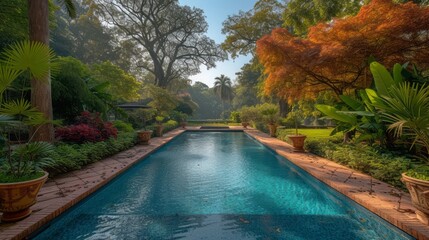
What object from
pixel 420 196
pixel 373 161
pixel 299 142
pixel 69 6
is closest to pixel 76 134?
pixel 69 6

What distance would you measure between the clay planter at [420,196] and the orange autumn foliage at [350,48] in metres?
5.34

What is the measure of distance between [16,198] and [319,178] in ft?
20.5

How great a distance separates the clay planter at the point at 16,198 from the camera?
123 inches

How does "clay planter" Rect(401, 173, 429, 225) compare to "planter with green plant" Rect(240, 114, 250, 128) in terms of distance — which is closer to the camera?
"clay planter" Rect(401, 173, 429, 225)

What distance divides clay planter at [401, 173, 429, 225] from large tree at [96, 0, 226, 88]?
28343mm

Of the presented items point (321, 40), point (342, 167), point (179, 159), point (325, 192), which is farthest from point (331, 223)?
point (321, 40)

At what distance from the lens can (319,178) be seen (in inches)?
225

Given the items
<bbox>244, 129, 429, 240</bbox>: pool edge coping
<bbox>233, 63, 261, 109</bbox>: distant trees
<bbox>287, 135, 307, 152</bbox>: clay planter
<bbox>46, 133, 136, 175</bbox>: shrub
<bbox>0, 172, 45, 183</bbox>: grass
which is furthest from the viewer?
<bbox>233, 63, 261, 109</bbox>: distant trees

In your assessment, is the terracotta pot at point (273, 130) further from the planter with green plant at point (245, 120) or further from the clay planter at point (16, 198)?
the clay planter at point (16, 198)

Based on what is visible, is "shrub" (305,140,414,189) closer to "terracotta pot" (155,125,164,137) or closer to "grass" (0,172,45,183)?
"grass" (0,172,45,183)

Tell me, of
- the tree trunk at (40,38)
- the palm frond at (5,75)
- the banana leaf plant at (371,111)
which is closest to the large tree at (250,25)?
the banana leaf plant at (371,111)

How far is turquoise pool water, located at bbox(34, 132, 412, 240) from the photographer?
3377 mm

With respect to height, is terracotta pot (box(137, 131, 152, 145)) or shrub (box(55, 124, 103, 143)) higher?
shrub (box(55, 124, 103, 143))

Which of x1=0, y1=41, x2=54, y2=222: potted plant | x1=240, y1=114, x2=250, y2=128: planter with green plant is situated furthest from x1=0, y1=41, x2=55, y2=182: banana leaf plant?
x1=240, y1=114, x2=250, y2=128: planter with green plant
